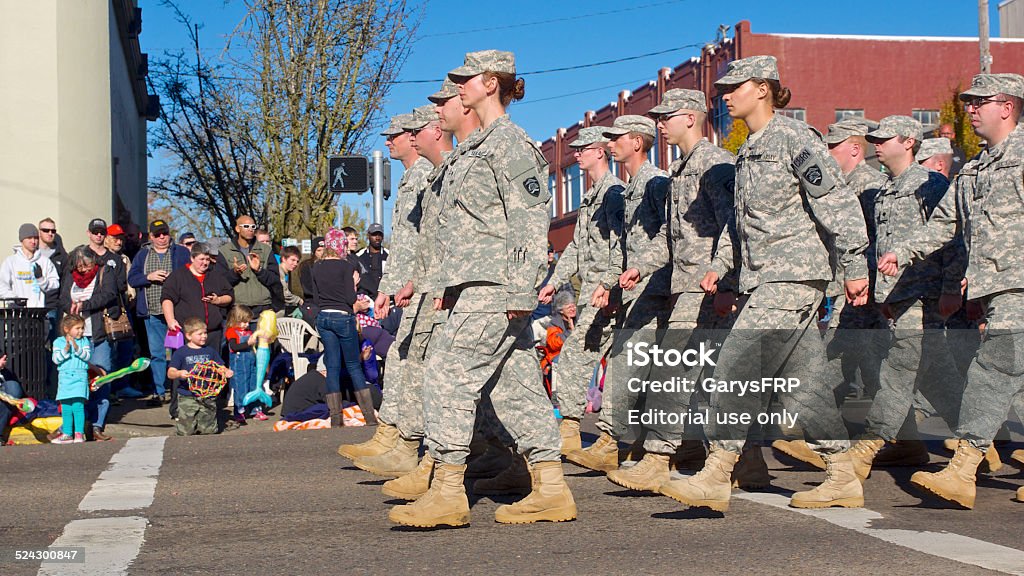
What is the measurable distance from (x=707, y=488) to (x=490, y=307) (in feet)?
4.54

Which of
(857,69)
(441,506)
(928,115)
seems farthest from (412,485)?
(928,115)

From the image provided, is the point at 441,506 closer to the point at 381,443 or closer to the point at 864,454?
the point at 381,443

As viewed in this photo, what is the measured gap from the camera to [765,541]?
553 cm

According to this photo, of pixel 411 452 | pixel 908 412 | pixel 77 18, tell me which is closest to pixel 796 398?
pixel 908 412

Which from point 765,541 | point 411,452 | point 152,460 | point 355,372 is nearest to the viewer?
point 765,541

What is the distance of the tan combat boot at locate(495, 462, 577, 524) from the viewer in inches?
240

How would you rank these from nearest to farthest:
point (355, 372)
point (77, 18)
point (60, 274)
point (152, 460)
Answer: point (152, 460) < point (355, 372) < point (60, 274) < point (77, 18)

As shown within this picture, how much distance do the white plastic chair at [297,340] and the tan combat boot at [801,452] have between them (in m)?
6.88

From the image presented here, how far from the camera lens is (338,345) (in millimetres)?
11852

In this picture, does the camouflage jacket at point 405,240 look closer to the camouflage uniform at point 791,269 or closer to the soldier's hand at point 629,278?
the soldier's hand at point 629,278

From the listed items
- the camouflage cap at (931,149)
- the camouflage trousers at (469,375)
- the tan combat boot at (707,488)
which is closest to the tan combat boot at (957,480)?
the tan combat boot at (707,488)

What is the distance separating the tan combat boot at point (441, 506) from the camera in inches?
232

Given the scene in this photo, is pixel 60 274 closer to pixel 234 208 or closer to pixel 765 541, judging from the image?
pixel 765 541

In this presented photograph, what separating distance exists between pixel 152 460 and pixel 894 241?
5.53m
